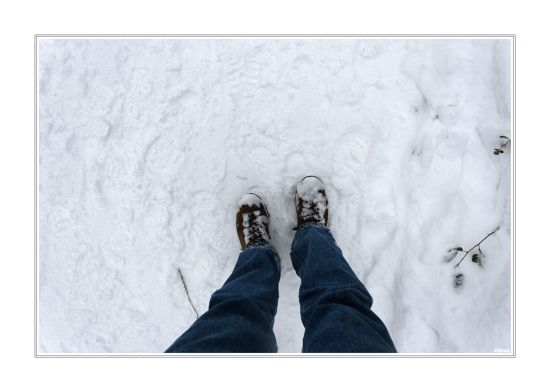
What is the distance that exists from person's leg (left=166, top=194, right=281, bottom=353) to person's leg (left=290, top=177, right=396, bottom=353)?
5.3 inches

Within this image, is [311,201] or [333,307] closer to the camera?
[333,307]

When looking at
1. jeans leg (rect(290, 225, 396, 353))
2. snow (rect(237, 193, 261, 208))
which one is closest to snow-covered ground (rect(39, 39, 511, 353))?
snow (rect(237, 193, 261, 208))

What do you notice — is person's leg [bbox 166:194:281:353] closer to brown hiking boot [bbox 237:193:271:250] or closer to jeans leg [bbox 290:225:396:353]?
brown hiking boot [bbox 237:193:271:250]

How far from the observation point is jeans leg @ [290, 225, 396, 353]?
1282 mm

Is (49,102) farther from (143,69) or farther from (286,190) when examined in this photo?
(286,190)

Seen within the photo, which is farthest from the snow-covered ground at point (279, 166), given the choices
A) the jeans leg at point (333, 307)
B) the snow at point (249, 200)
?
the jeans leg at point (333, 307)

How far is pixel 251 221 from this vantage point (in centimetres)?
186

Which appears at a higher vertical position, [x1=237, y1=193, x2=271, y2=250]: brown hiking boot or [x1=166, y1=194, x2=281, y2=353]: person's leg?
[x1=237, y1=193, x2=271, y2=250]: brown hiking boot

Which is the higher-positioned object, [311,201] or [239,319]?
[311,201]

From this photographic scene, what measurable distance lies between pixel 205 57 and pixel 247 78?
0.76ft

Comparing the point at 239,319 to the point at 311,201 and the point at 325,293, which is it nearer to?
the point at 325,293

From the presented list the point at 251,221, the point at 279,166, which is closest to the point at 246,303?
the point at 251,221

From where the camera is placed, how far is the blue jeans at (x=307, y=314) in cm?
128

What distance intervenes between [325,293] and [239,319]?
33 centimetres
